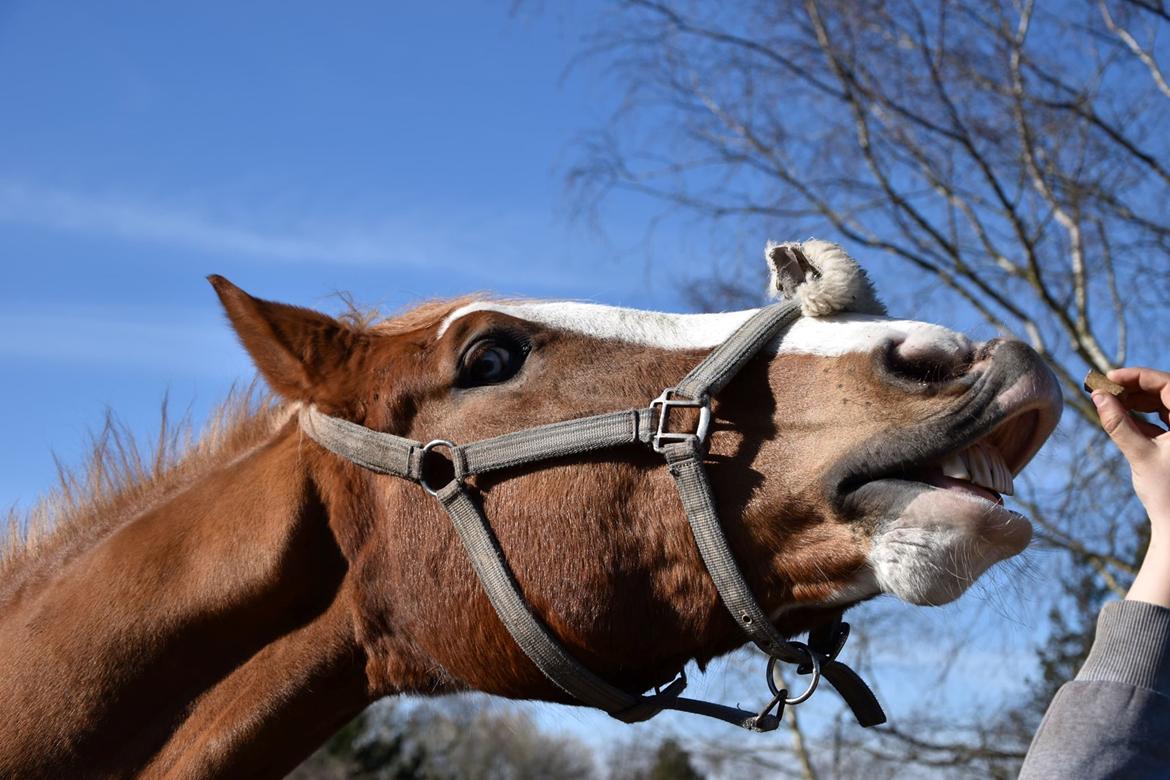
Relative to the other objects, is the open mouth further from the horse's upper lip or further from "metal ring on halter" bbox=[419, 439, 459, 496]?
"metal ring on halter" bbox=[419, 439, 459, 496]

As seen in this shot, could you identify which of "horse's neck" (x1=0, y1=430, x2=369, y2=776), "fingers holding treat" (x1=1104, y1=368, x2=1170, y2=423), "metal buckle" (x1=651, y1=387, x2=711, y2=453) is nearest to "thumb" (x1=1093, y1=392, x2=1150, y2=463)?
"fingers holding treat" (x1=1104, y1=368, x2=1170, y2=423)

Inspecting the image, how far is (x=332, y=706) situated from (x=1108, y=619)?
72.1 inches

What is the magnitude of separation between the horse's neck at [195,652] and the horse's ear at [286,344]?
0.23m

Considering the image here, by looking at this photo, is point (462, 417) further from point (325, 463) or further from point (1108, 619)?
point (1108, 619)

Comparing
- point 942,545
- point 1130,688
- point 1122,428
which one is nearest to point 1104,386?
point 1122,428

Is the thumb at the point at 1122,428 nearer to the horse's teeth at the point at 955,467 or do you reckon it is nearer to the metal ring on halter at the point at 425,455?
the horse's teeth at the point at 955,467

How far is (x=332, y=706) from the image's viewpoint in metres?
2.76

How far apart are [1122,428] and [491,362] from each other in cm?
147

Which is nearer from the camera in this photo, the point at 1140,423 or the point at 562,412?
the point at 1140,423

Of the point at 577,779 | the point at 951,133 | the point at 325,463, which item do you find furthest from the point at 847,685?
the point at 577,779

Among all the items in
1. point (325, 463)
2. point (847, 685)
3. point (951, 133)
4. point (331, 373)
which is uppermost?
point (951, 133)

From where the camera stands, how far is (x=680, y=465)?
8.12ft

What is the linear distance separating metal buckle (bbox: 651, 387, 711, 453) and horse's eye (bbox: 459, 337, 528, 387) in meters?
0.43

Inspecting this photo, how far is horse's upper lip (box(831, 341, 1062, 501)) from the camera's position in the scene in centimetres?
223
